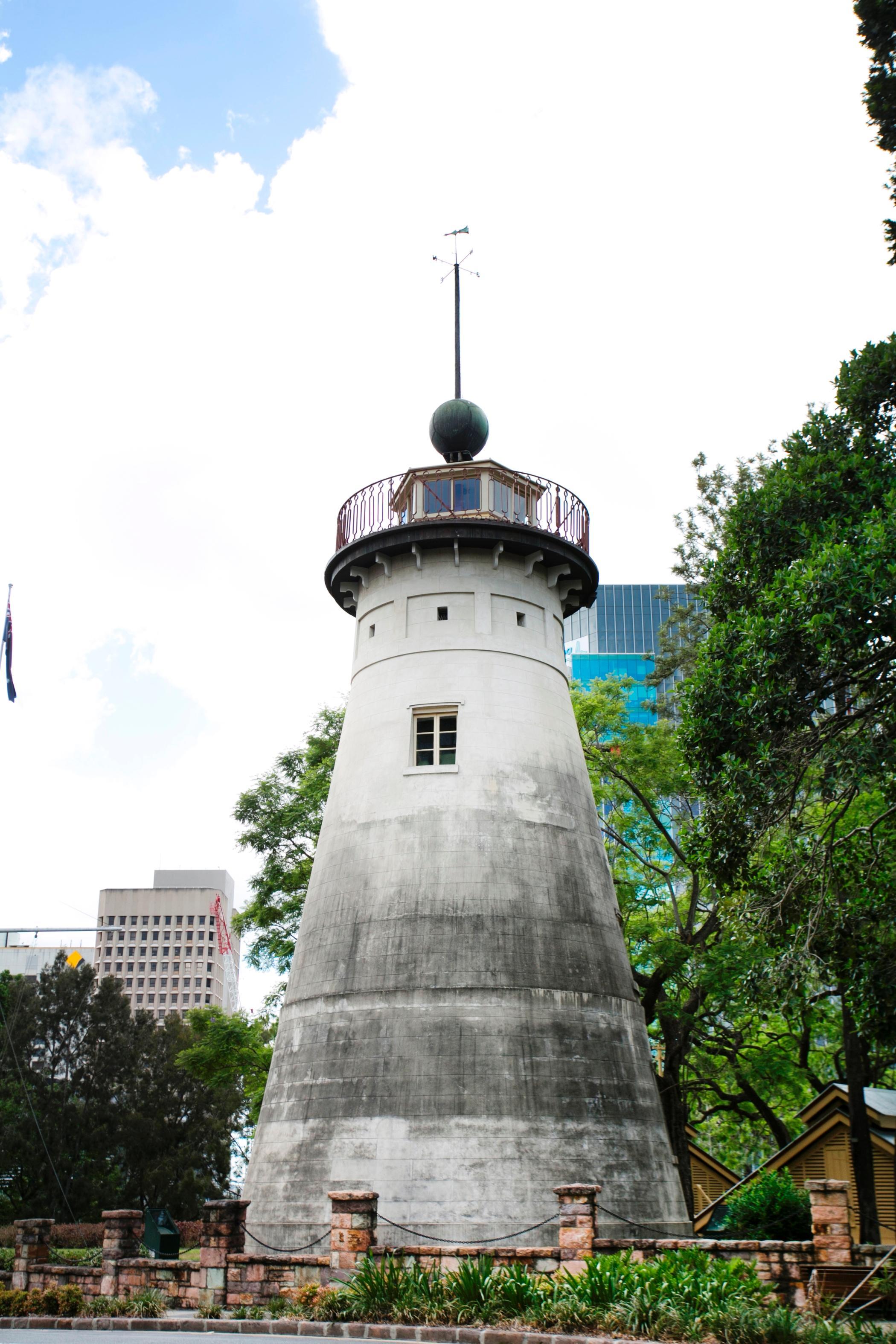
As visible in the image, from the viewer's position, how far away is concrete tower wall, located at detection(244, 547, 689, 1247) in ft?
53.5

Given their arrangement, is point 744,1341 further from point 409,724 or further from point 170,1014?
point 170,1014

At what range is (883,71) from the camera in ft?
43.8

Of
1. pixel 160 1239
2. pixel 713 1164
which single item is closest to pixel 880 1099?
pixel 713 1164

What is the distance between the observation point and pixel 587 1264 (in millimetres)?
12531

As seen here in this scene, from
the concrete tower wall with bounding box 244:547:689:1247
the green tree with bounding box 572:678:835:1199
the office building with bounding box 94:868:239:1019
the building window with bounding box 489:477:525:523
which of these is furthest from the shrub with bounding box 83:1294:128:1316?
the office building with bounding box 94:868:239:1019

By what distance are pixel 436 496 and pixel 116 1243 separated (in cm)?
1394

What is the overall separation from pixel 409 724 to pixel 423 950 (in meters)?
4.14

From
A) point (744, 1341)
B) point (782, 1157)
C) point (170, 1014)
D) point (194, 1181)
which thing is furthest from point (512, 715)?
point (170, 1014)

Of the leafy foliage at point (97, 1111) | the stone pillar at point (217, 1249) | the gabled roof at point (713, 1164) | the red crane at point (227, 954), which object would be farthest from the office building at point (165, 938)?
the stone pillar at point (217, 1249)

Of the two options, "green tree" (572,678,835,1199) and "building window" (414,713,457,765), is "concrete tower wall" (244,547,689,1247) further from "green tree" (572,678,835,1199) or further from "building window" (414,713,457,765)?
"green tree" (572,678,835,1199)

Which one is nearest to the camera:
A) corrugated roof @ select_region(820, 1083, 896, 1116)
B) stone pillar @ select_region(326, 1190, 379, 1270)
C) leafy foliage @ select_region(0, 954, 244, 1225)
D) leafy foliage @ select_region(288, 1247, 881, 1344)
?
leafy foliage @ select_region(288, 1247, 881, 1344)

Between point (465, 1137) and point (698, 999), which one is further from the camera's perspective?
point (698, 999)

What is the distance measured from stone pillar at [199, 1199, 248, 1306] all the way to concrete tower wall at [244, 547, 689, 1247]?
181 centimetres

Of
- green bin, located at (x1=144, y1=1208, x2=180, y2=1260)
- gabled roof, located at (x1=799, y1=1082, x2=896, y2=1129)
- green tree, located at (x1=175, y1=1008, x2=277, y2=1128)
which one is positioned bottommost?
green bin, located at (x1=144, y1=1208, x2=180, y2=1260)
